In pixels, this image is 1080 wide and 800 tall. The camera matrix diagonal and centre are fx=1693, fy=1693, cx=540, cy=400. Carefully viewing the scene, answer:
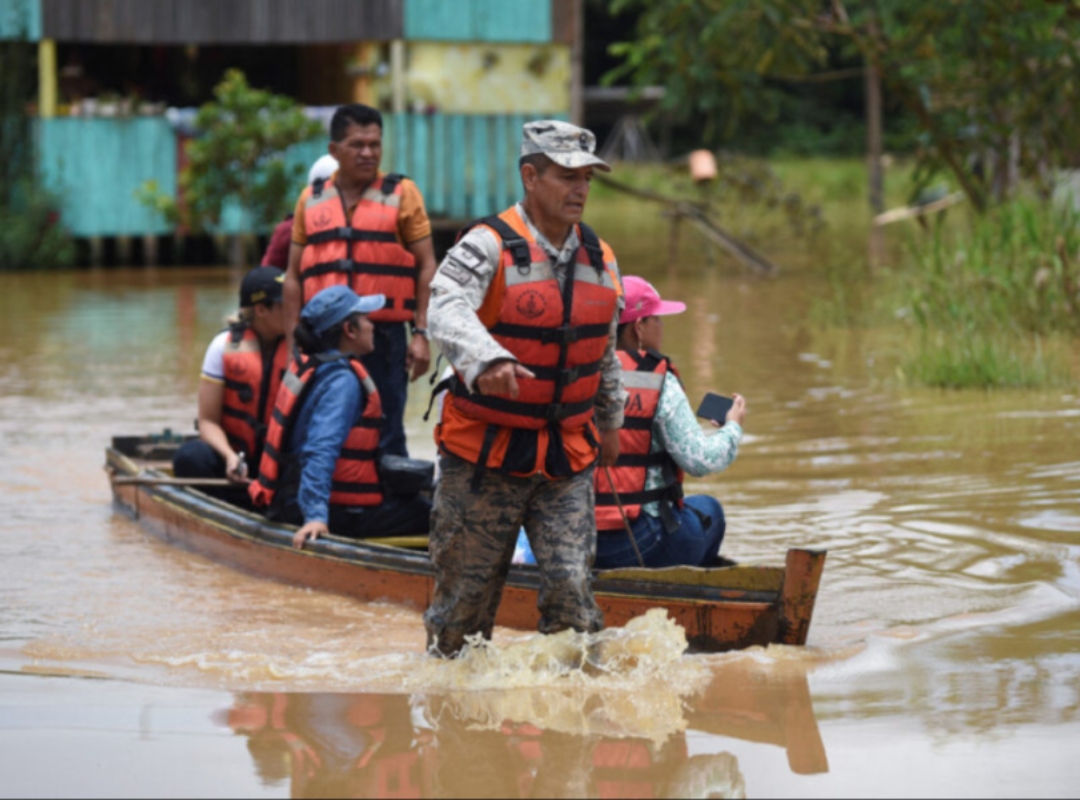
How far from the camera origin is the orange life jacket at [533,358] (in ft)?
16.7

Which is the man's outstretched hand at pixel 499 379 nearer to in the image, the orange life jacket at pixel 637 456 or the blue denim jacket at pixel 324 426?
the orange life jacket at pixel 637 456

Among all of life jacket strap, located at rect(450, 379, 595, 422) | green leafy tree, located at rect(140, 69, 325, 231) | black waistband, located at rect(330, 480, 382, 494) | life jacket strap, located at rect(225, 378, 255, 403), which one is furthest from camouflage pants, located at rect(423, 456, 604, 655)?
green leafy tree, located at rect(140, 69, 325, 231)

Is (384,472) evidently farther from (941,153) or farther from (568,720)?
(941,153)

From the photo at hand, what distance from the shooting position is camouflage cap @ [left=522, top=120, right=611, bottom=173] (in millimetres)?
5031

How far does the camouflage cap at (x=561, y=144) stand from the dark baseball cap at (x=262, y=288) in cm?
290

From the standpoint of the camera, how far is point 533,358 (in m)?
5.11

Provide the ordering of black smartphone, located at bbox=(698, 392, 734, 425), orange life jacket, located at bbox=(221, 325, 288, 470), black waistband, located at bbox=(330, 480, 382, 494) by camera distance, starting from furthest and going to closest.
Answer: orange life jacket, located at bbox=(221, 325, 288, 470) → black waistband, located at bbox=(330, 480, 382, 494) → black smartphone, located at bbox=(698, 392, 734, 425)

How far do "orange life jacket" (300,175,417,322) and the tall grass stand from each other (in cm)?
472

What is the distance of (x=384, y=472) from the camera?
23.6 feet

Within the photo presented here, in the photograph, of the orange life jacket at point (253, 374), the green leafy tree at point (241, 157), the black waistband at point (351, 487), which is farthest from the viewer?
the green leafy tree at point (241, 157)

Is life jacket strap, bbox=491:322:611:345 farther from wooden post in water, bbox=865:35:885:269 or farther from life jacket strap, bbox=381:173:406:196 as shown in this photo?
wooden post in water, bbox=865:35:885:269

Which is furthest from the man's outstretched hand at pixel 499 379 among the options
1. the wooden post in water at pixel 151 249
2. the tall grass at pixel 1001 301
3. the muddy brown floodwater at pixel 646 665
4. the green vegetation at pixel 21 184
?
the wooden post in water at pixel 151 249

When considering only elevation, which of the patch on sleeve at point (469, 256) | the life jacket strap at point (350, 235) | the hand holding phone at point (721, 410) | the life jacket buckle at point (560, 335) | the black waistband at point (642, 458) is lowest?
the black waistband at point (642, 458)

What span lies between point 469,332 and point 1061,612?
9.42 ft
